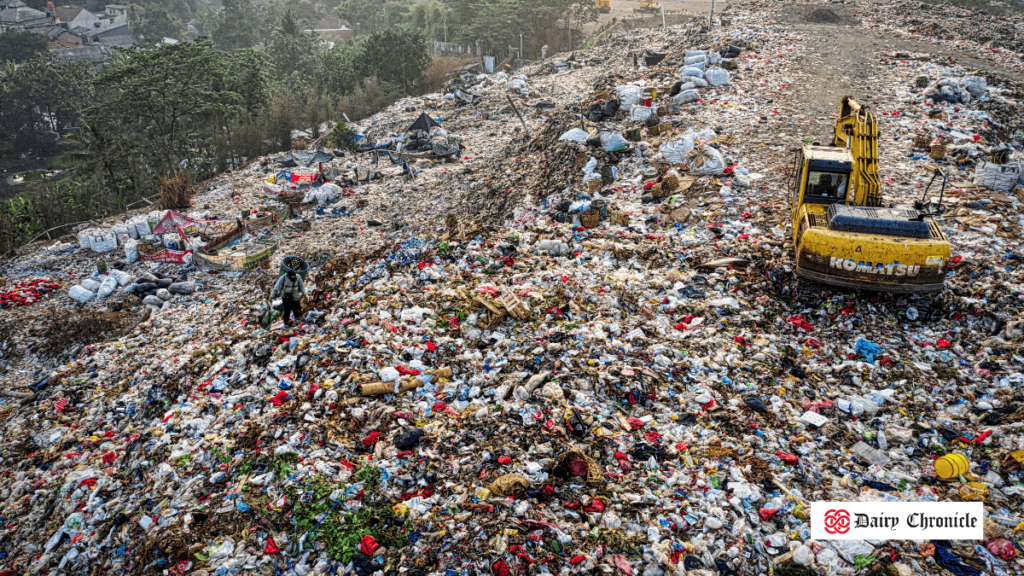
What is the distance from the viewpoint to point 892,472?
148 inches

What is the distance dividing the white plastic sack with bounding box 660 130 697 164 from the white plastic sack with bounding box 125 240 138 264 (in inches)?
417

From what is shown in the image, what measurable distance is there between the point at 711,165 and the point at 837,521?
637 centimetres

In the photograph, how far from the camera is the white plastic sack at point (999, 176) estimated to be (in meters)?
7.36

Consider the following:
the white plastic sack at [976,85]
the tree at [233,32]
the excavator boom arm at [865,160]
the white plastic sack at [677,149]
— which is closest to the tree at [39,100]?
the tree at [233,32]

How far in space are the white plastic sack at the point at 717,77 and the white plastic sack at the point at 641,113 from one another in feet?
9.05

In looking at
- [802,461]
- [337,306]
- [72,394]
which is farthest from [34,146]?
[802,461]

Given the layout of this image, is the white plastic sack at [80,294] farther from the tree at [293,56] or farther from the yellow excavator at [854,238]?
the tree at [293,56]

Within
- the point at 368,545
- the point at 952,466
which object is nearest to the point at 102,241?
the point at 368,545

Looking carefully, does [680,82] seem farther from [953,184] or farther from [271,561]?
[271,561]

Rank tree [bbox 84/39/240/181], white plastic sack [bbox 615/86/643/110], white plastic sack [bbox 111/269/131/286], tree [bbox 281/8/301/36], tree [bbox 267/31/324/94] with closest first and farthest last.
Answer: white plastic sack [bbox 111/269/131/286], white plastic sack [bbox 615/86/643/110], tree [bbox 84/39/240/181], tree [bbox 267/31/324/94], tree [bbox 281/8/301/36]

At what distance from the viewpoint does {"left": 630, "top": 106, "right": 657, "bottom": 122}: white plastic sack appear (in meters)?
10.7

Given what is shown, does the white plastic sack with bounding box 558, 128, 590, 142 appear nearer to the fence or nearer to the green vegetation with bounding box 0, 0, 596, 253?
the green vegetation with bounding box 0, 0, 596, 253

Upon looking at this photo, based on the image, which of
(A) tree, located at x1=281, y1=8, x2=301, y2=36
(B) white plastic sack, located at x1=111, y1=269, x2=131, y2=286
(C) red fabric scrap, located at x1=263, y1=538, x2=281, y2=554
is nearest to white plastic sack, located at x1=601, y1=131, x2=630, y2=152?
(C) red fabric scrap, located at x1=263, y1=538, x2=281, y2=554

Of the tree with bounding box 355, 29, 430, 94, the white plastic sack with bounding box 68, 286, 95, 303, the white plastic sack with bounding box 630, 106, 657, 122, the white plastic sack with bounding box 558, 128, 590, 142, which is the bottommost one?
the white plastic sack with bounding box 68, 286, 95, 303
